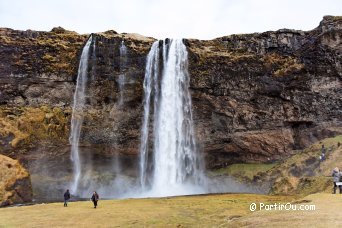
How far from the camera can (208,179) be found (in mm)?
54250

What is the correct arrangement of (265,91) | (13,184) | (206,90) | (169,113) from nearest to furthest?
1. (13,184)
2. (169,113)
3. (206,90)
4. (265,91)

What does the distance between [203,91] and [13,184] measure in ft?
88.3

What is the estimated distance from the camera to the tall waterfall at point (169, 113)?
172 ft

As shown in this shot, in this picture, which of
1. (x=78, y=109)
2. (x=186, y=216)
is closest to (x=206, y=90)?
(x=78, y=109)

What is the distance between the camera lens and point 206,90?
5391 cm

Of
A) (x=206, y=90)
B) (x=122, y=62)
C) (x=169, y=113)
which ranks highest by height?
(x=122, y=62)

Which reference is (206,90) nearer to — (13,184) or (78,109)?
(78,109)

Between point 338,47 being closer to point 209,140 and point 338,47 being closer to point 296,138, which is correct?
point 296,138

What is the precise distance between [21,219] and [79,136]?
94.0 feet

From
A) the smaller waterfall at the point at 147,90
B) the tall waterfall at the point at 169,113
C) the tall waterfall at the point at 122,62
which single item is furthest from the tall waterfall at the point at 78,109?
the tall waterfall at the point at 169,113

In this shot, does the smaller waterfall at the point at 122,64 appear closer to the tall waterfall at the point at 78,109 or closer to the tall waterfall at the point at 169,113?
the tall waterfall at the point at 169,113

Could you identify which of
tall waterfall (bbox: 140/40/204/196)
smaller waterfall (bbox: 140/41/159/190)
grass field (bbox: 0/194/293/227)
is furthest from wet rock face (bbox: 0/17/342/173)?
grass field (bbox: 0/194/293/227)

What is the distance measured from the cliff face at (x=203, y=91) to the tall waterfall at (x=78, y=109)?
729mm

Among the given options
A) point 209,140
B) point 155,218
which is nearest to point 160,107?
point 209,140
